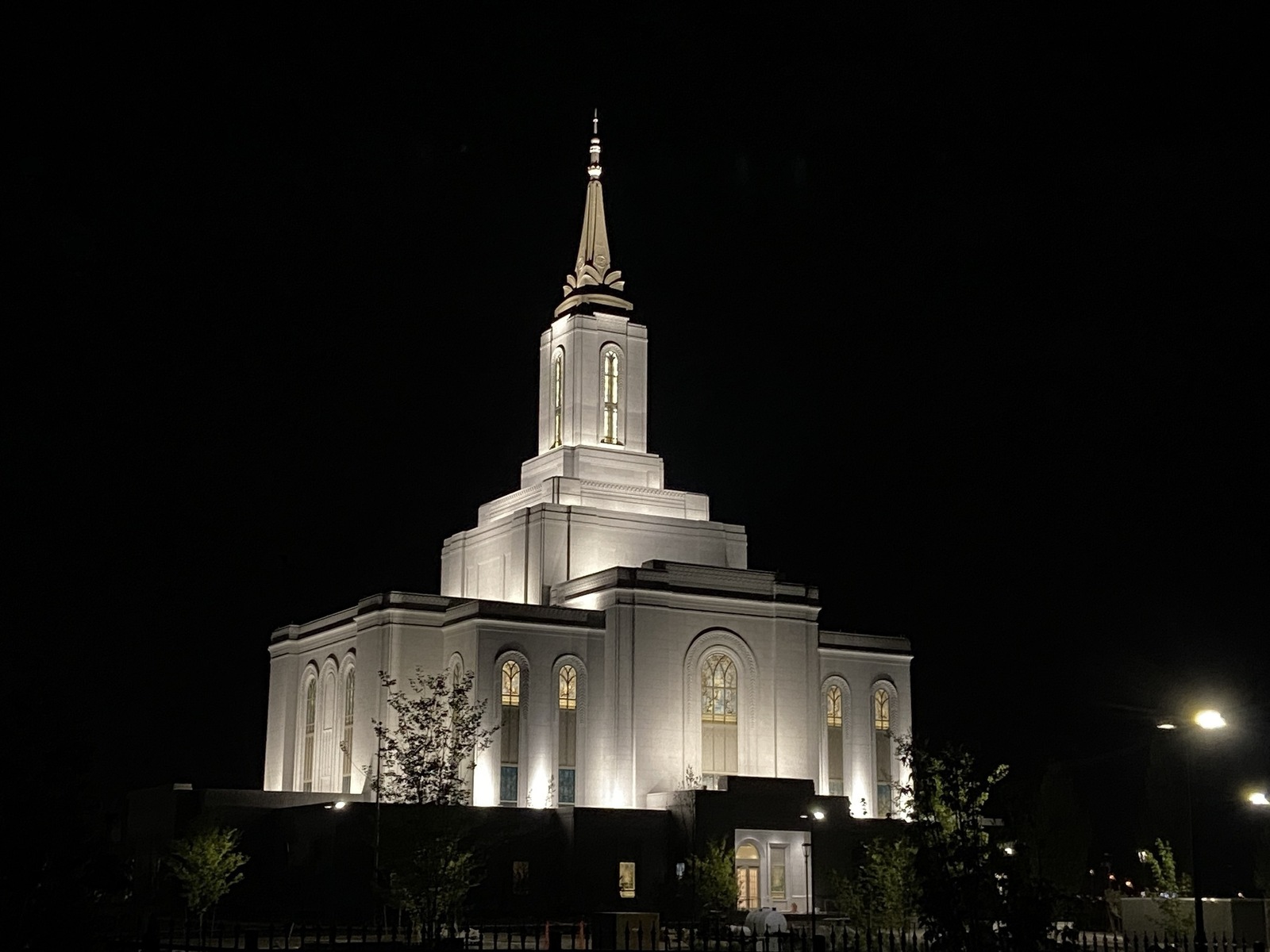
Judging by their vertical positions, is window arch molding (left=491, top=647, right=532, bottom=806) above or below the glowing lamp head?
above

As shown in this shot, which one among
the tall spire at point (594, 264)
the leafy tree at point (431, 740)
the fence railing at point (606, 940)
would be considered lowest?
the fence railing at point (606, 940)

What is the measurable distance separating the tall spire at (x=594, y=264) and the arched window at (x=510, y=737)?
17.4m

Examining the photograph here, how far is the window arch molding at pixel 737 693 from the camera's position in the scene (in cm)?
6331

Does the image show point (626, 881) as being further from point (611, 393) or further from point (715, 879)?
point (611, 393)

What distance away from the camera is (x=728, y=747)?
64.4 meters

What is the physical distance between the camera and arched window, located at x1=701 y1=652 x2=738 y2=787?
210 feet

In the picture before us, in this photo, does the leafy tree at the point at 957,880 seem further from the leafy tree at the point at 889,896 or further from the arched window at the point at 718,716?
the arched window at the point at 718,716

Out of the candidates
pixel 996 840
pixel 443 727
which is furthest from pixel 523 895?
pixel 996 840

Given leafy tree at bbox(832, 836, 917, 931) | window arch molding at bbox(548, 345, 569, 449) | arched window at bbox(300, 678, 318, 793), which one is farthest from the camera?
window arch molding at bbox(548, 345, 569, 449)

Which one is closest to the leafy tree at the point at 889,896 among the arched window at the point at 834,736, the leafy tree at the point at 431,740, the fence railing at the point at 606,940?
the fence railing at the point at 606,940

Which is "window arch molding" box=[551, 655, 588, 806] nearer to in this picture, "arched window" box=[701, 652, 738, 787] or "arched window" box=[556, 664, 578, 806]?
"arched window" box=[556, 664, 578, 806]

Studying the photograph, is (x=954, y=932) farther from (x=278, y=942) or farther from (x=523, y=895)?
(x=523, y=895)

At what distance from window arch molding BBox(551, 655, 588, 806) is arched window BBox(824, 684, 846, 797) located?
475 inches

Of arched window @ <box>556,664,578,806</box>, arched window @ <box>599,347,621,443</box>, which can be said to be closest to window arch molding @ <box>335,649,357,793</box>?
arched window @ <box>556,664,578,806</box>
